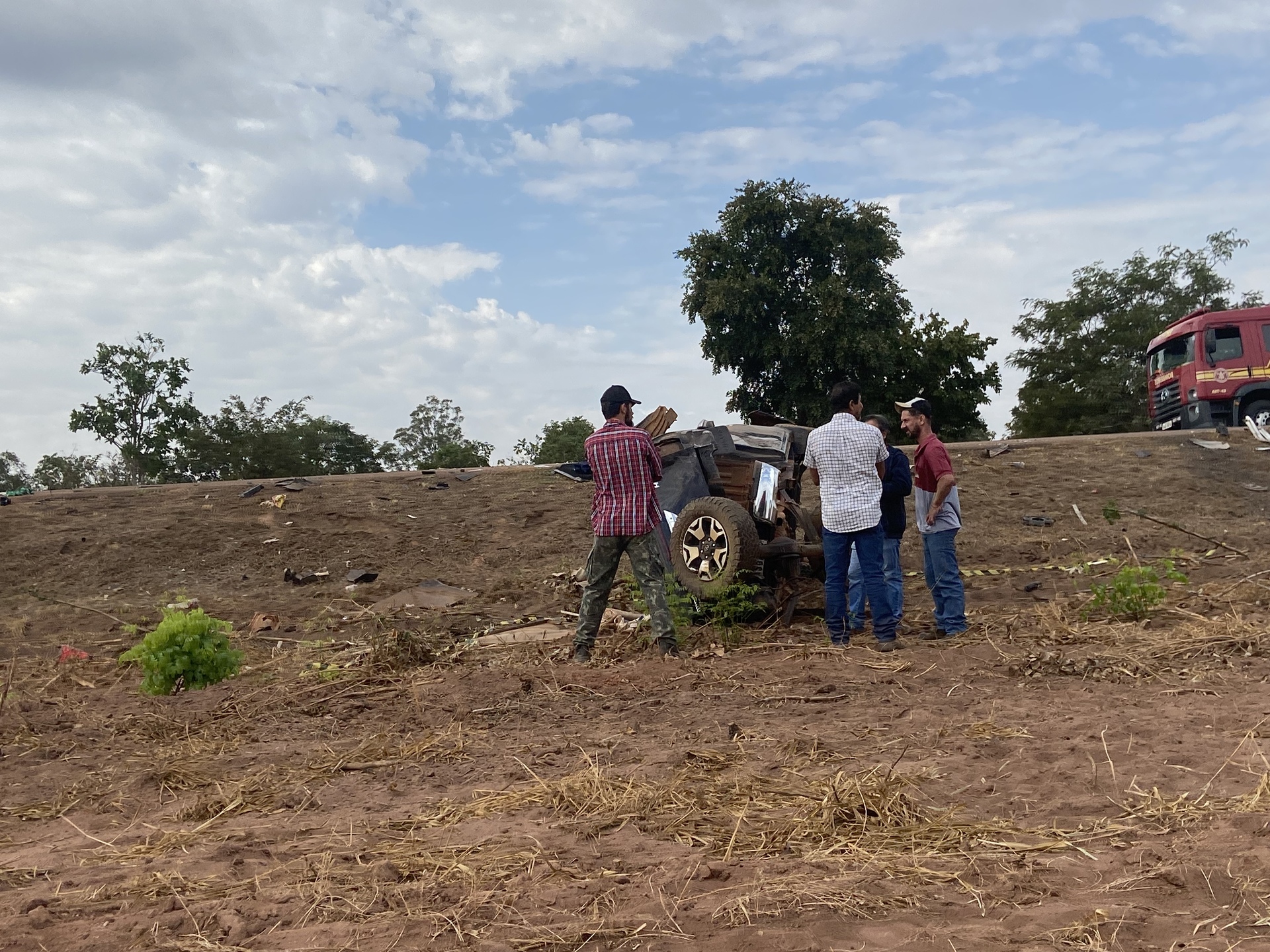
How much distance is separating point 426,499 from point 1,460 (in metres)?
51.8

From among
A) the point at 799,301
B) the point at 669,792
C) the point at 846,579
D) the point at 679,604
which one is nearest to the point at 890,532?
the point at 846,579

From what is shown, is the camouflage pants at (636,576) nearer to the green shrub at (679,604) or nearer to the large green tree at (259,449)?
the green shrub at (679,604)

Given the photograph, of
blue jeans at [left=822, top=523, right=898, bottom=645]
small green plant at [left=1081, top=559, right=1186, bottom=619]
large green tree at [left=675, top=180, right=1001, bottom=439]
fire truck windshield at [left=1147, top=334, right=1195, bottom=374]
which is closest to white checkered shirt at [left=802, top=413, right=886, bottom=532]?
blue jeans at [left=822, top=523, right=898, bottom=645]

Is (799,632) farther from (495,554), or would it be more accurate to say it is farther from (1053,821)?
(495,554)

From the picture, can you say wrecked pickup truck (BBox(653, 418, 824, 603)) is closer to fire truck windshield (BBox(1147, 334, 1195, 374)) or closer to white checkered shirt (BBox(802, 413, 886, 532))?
white checkered shirt (BBox(802, 413, 886, 532))

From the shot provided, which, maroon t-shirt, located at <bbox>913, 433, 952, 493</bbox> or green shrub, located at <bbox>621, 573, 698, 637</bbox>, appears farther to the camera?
green shrub, located at <bbox>621, 573, 698, 637</bbox>

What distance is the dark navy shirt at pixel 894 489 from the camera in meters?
7.77

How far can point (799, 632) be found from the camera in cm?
813

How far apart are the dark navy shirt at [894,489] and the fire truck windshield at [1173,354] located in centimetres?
1630

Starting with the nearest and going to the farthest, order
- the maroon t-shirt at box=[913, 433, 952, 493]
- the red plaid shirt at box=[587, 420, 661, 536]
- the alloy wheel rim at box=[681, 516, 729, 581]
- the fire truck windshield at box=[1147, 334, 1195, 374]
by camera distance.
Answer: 1. the red plaid shirt at box=[587, 420, 661, 536]
2. the maroon t-shirt at box=[913, 433, 952, 493]
3. the alloy wheel rim at box=[681, 516, 729, 581]
4. the fire truck windshield at box=[1147, 334, 1195, 374]

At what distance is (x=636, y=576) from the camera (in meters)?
7.28

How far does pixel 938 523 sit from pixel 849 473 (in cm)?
96

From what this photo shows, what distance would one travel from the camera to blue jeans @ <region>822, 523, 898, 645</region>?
7.26 meters

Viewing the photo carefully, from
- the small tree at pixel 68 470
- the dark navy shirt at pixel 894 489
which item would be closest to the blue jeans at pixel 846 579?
the dark navy shirt at pixel 894 489
